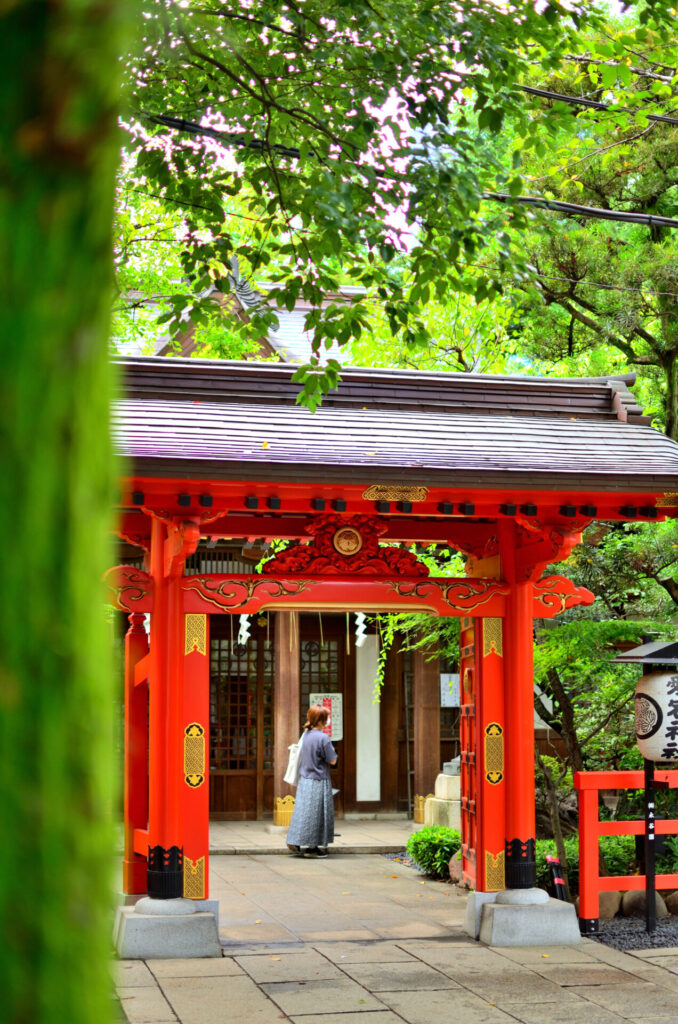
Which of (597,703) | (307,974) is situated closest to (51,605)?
(307,974)

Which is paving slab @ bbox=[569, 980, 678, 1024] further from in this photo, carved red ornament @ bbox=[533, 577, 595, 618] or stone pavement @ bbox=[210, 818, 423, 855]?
stone pavement @ bbox=[210, 818, 423, 855]

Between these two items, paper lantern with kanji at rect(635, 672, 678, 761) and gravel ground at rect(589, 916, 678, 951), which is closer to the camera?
gravel ground at rect(589, 916, 678, 951)

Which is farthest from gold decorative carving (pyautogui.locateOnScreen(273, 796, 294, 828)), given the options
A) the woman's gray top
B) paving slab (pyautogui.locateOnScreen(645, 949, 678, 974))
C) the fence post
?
paving slab (pyautogui.locateOnScreen(645, 949, 678, 974))

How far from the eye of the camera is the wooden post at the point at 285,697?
14.4 metres

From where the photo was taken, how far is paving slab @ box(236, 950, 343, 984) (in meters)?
7.23

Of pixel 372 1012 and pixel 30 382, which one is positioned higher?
pixel 30 382

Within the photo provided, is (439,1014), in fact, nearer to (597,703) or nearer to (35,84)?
(597,703)

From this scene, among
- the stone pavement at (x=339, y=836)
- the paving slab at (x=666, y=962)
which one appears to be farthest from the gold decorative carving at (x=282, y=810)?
the paving slab at (x=666, y=962)

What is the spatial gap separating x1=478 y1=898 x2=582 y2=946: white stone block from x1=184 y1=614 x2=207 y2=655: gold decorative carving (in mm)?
2883

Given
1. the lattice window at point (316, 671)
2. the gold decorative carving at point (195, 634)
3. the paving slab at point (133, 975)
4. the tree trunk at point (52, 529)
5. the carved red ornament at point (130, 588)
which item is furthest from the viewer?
the lattice window at point (316, 671)

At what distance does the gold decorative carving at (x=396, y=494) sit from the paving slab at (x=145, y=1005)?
3397 mm

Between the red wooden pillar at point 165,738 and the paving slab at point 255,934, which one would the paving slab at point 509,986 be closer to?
the paving slab at point 255,934

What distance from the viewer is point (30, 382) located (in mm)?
984

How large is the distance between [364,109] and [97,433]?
457 centimetres
